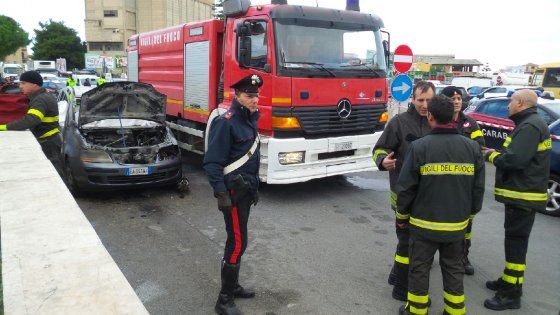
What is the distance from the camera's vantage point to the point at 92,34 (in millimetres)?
77312

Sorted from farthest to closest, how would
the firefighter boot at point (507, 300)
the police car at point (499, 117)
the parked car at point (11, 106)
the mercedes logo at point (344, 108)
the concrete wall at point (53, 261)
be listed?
1. the police car at point (499, 117)
2. the parked car at point (11, 106)
3. the mercedes logo at point (344, 108)
4. the firefighter boot at point (507, 300)
5. the concrete wall at point (53, 261)

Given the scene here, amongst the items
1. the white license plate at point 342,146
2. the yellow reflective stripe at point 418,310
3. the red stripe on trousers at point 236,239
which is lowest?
the yellow reflective stripe at point 418,310

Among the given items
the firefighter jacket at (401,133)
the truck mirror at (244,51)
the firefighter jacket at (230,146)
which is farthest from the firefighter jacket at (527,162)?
the truck mirror at (244,51)

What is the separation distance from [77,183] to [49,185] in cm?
318

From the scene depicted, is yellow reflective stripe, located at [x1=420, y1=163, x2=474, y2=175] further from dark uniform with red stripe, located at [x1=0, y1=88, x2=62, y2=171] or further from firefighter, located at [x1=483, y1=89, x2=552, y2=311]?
dark uniform with red stripe, located at [x1=0, y1=88, x2=62, y2=171]

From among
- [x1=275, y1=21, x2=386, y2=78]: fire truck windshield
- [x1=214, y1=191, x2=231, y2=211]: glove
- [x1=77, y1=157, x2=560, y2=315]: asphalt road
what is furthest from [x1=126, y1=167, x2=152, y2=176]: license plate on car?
[x1=214, y1=191, x2=231, y2=211]: glove

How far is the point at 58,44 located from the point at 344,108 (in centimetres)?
7825

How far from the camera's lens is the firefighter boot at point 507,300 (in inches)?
143

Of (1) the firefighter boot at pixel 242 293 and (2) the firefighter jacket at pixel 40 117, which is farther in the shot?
(2) the firefighter jacket at pixel 40 117

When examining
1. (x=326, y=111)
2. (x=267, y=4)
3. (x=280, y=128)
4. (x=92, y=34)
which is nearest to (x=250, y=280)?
(x=280, y=128)

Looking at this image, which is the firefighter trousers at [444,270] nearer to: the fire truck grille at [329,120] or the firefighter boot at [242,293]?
the firefighter boot at [242,293]

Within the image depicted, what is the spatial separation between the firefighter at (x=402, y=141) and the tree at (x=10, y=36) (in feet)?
270

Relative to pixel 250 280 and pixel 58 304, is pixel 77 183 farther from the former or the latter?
pixel 58 304

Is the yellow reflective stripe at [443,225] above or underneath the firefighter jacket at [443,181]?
underneath
